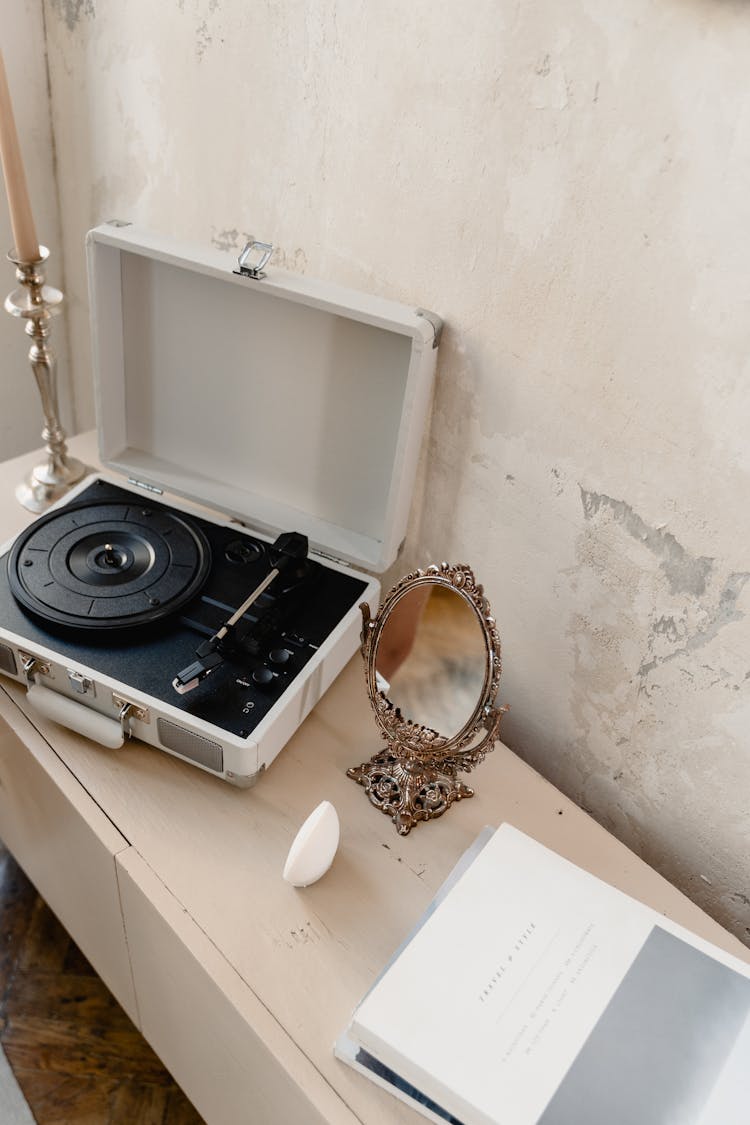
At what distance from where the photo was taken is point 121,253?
1.07 m

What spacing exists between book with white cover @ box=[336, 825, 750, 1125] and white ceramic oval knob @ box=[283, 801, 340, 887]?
4.4 inches

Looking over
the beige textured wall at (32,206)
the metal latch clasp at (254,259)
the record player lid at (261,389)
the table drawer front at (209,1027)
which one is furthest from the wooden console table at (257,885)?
the beige textured wall at (32,206)

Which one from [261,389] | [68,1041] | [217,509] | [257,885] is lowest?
[68,1041]

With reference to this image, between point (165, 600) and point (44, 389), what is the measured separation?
41cm

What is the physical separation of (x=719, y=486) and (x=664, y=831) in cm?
40

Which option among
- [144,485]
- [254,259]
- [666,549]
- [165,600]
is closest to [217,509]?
[144,485]

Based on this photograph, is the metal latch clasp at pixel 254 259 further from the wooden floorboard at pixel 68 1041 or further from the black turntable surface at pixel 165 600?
the wooden floorboard at pixel 68 1041

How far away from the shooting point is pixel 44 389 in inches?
47.2

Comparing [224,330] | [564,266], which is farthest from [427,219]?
[224,330]

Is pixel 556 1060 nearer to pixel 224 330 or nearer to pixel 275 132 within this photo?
pixel 224 330

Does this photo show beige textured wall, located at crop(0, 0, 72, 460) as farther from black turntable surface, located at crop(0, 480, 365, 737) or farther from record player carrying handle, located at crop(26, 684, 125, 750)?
record player carrying handle, located at crop(26, 684, 125, 750)

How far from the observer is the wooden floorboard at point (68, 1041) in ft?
3.77

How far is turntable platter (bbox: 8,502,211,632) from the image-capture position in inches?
37.9

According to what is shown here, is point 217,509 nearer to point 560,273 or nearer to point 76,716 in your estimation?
point 76,716
